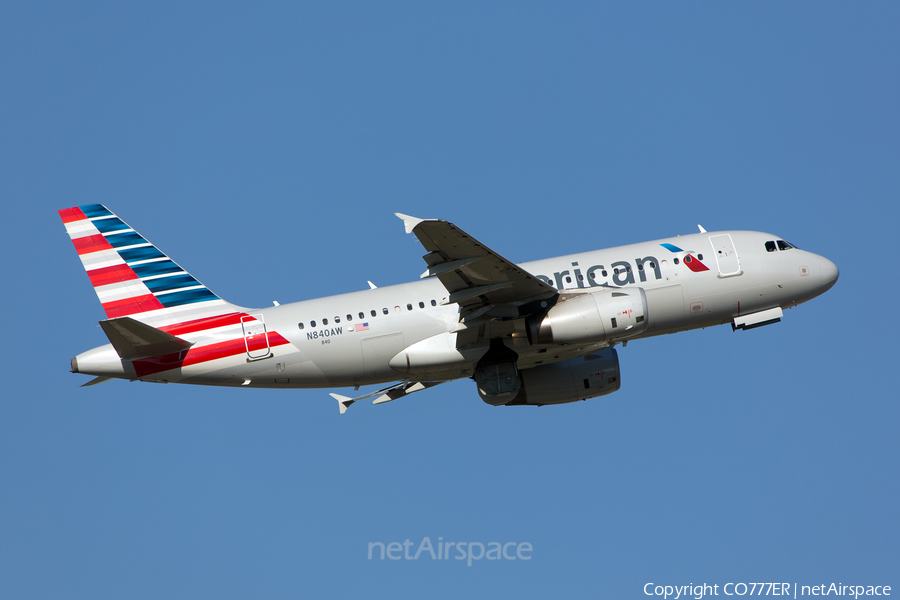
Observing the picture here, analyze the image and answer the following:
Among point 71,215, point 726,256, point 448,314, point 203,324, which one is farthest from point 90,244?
point 726,256

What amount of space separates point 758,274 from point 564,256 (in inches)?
275

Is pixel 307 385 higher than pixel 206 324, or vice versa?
pixel 206 324

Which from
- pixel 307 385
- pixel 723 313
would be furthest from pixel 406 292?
pixel 723 313

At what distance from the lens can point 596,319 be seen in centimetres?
2855

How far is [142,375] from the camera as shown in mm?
28797

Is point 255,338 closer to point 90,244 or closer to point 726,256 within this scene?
point 90,244

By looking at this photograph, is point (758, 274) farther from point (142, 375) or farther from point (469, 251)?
point (142, 375)

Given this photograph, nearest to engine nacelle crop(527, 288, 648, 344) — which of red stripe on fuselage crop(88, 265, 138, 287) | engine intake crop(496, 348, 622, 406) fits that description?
engine intake crop(496, 348, 622, 406)

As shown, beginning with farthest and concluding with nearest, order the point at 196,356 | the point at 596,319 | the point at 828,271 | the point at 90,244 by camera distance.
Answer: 1. the point at 828,271
2. the point at 90,244
3. the point at 196,356
4. the point at 596,319

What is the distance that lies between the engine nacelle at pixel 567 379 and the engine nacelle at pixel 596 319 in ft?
16.2

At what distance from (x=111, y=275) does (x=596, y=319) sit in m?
16.8

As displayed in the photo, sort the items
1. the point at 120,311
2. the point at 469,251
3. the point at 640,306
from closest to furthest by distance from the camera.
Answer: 1. the point at 469,251
2. the point at 640,306
3. the point at 120,311

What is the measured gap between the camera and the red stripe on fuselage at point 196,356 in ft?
94.2

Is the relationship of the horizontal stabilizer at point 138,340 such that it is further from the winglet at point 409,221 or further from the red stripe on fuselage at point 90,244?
the winglet at point 409,221
